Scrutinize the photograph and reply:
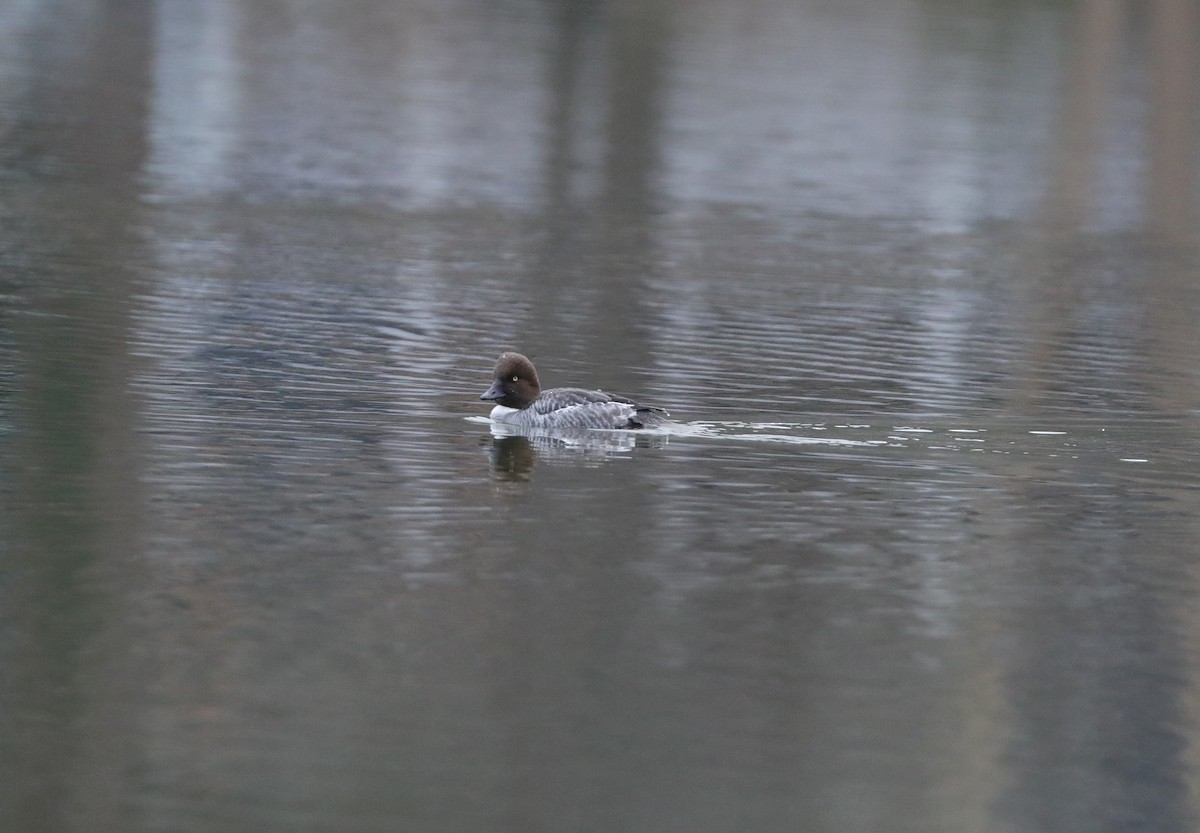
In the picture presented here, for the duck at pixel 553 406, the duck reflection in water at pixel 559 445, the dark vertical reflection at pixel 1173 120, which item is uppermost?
the dark vertical reflection at pixel 1173 120

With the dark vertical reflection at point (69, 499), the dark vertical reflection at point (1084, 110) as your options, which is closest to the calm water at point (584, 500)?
the dark vertical reflection at point (69, 499)

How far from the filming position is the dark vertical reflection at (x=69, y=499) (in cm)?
1029

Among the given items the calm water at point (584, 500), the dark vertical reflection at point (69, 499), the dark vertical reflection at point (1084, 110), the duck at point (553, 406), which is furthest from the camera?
the dark vertical reflection at point (1084, 110)

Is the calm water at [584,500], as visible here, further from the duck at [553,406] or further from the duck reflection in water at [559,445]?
the duck at [553,406]

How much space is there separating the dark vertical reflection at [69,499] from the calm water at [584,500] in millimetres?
38

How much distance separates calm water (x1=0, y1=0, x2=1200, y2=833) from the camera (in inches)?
416

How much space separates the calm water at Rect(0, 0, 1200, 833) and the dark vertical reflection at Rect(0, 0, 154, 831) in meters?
0.04

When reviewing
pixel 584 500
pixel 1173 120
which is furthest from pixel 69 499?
pixel 1173 120

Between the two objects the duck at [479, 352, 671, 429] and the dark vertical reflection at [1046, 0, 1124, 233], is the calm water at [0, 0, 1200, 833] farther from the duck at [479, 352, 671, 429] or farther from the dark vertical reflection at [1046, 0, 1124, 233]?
the dark vertical reflection at [1046, 0, 1124, 233]

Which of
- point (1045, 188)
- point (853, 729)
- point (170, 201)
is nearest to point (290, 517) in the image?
point (853, 729)

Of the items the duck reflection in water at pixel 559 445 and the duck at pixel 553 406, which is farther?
the duck at pixel 553 406

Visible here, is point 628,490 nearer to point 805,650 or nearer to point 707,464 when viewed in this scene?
point 707,464

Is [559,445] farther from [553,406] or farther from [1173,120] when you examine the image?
[1173,120]

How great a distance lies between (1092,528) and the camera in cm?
1527
